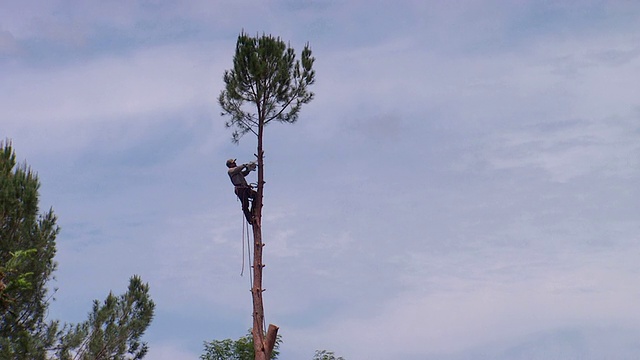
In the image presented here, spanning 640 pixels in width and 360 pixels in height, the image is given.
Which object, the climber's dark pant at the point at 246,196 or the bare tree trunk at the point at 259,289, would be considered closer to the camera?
the bare tree trunk at the point at 259,289

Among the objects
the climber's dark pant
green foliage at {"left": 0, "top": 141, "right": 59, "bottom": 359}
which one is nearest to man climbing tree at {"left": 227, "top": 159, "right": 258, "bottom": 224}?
the climber's dark pant

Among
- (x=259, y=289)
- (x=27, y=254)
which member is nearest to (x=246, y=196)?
(x=259, y=289)

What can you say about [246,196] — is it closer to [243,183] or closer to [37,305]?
[243,183]

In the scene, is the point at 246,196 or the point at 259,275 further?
the point at 246,196

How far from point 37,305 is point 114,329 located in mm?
2018

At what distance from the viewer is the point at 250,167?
19094 millimetres

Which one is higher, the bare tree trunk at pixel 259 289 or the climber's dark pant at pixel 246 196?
the climber's dark pant at pixel 246 196

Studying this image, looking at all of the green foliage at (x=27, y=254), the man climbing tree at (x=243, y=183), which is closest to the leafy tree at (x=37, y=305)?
the green foliage at (x=27, y=254)

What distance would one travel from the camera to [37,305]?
69.1ft

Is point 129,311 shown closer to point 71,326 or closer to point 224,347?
point 71,326

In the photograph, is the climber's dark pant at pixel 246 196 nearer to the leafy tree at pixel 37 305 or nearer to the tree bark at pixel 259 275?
the tree bark at pixel 259 275

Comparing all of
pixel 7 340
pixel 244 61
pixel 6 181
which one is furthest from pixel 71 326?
pixel 244 61

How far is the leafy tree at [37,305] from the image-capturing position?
751 inches

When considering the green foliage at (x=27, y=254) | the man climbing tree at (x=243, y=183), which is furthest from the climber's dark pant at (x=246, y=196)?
the green foliage at (x=27, y=254)
